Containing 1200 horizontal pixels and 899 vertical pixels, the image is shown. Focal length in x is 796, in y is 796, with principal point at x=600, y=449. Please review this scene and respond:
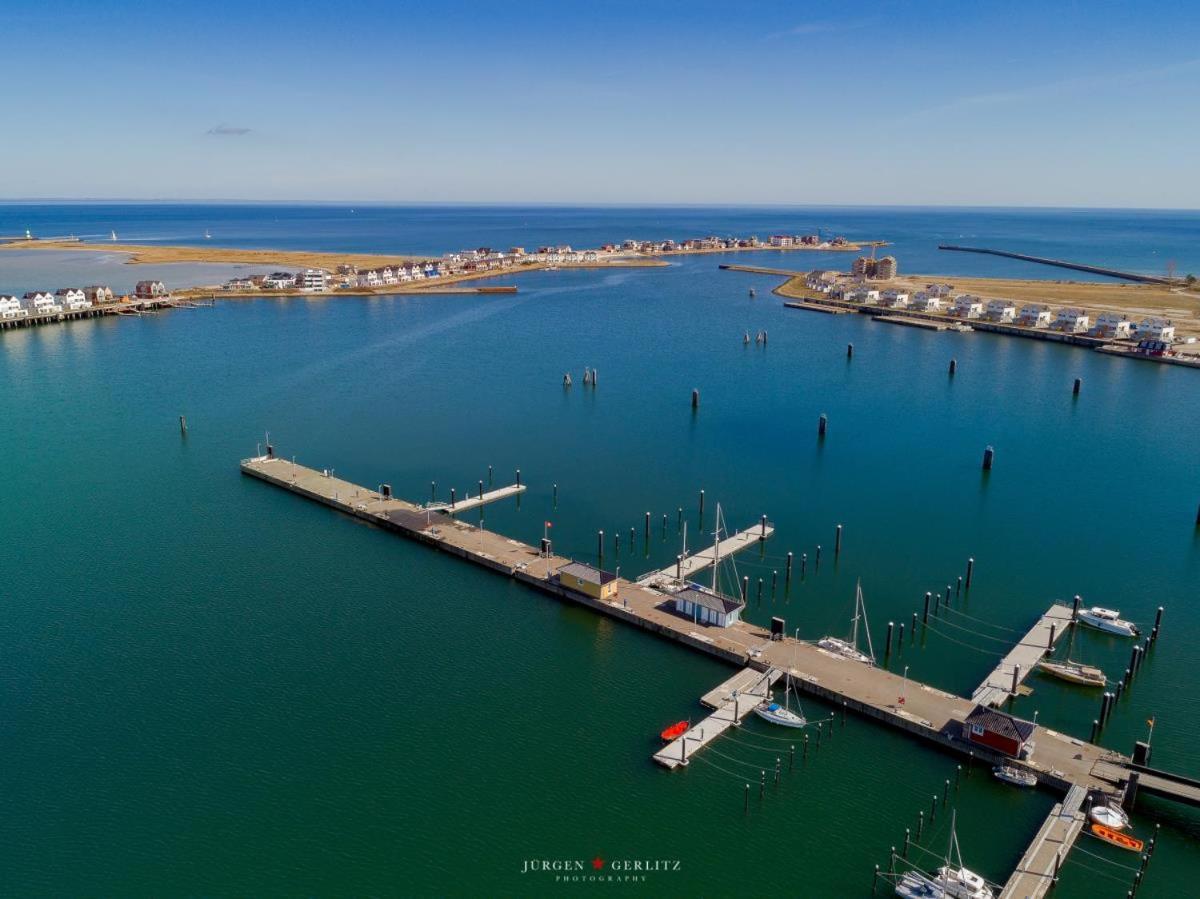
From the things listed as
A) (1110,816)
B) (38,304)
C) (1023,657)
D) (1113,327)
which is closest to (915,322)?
(1113,327)

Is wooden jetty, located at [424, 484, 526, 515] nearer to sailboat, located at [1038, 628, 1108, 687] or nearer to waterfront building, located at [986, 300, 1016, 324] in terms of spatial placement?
sailboat, located at [1038, 628, 1108, 687]

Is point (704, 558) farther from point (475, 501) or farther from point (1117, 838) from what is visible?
point (1117, 838)

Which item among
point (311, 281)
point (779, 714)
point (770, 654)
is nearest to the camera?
point (779, 714)

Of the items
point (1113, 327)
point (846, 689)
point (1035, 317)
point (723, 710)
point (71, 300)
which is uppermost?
point (71, 300)

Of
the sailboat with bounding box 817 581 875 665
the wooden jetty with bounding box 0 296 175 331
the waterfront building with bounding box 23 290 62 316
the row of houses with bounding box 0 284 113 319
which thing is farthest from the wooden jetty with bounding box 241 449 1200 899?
the waterfront building with bounding box 23 290 62 316

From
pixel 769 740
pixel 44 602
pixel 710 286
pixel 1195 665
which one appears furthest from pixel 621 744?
pixel 710 286
